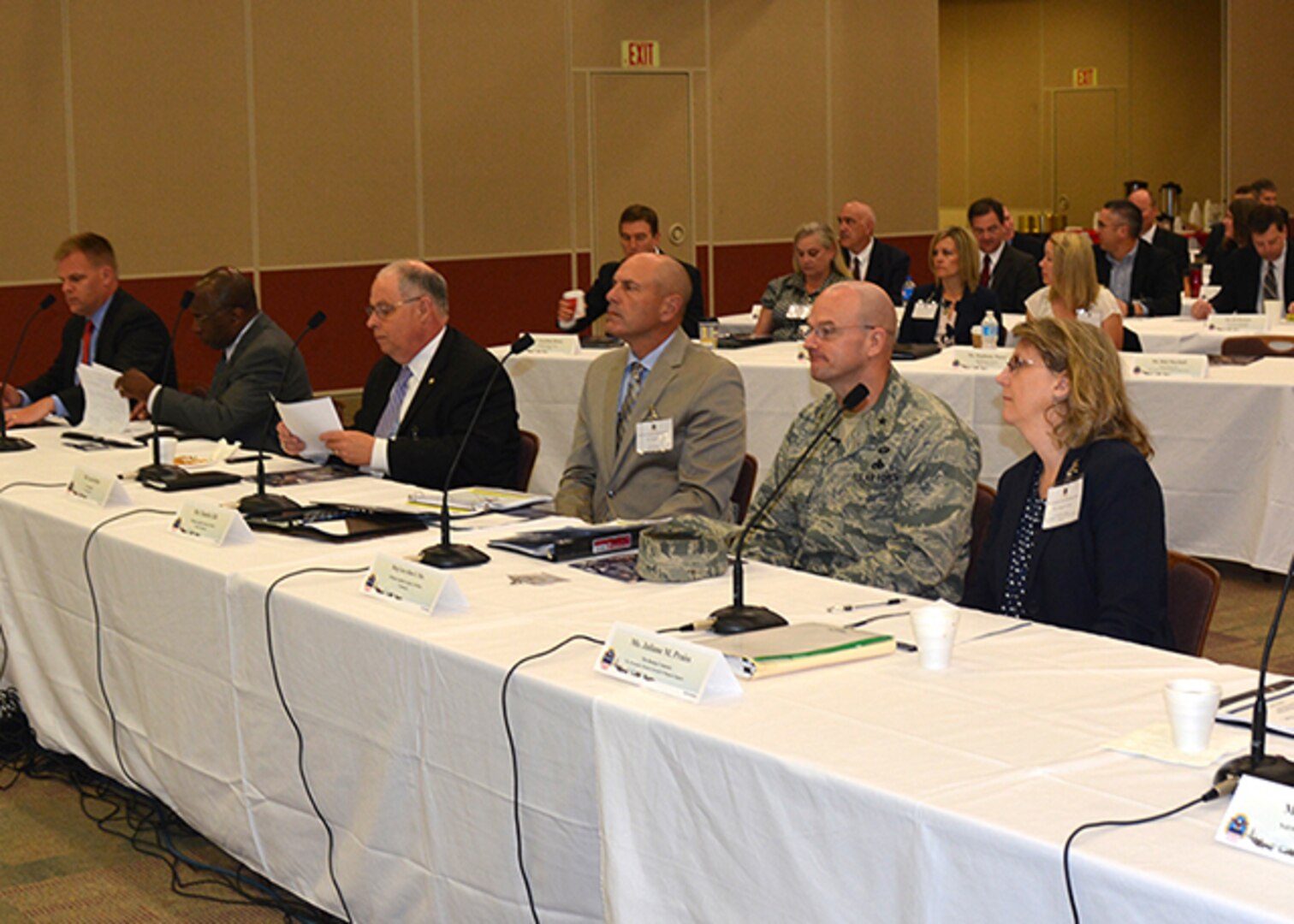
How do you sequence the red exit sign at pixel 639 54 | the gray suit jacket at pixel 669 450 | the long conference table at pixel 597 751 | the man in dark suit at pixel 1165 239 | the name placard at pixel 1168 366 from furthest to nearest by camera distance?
the red exit sign at pixel 639 54 < the man in dark suit at pixel 1165 239 < the name placard at pixel 1168 366 < the gray suit jacket at pixel 669 450 < the long conference table at pixel 597 751

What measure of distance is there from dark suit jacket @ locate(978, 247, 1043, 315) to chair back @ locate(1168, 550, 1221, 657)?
5429 mm

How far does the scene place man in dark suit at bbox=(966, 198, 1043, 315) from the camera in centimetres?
794

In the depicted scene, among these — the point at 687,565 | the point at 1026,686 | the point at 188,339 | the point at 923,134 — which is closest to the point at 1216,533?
the point at 687,565

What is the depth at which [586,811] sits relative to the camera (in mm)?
2229

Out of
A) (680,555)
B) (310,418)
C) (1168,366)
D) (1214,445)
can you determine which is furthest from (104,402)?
(1214,445)

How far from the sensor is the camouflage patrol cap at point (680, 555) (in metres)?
2.78

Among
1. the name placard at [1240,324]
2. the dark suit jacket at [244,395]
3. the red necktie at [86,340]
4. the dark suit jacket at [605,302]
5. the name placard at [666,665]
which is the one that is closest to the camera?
the name placard at [666,665]

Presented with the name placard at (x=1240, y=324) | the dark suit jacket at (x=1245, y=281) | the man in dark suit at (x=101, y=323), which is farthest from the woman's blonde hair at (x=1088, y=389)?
the dark suit jacket at (x=1245, y=281)

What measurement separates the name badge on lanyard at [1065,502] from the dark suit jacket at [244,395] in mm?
2736

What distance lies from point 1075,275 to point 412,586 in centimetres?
381

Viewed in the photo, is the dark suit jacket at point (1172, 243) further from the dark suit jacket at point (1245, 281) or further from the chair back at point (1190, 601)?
the chair back at point (1190, 601)

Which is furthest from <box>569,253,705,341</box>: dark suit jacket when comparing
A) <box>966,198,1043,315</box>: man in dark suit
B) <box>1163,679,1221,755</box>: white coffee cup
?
<box>1163,679,1221,755</box>: white coffee cup

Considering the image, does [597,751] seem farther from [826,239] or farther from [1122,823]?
[826,239]

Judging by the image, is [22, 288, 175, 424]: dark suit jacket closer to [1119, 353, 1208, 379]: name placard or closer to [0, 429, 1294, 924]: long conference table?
[0, 429, 1294, 924]: long conference table
